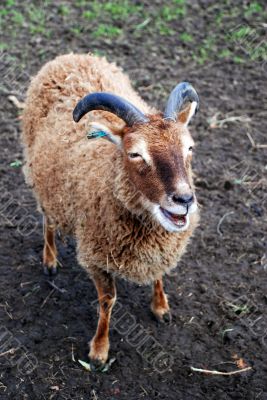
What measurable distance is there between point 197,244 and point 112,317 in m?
1.32

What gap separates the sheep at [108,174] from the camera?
12.4 feet

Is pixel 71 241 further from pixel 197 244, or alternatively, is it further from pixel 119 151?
pixel 119 151

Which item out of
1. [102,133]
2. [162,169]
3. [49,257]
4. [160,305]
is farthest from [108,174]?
[49,257]

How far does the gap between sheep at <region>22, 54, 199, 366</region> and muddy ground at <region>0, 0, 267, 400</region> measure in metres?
0.29

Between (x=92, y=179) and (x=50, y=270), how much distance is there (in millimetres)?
1555

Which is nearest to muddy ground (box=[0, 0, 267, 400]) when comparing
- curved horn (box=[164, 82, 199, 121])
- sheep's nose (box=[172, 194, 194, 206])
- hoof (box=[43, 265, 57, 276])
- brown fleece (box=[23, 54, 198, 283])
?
hoof (box=[43, 265, 57, 276])

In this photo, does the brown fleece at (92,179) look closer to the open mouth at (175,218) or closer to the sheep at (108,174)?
the sheep at (108,174)

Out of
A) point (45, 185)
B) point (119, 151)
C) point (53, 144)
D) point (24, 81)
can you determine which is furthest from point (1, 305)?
point (24, 81)

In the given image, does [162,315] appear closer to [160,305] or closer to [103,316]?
[160,305]

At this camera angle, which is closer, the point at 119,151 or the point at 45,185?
the point at 119,151

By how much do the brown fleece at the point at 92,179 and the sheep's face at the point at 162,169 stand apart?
0.05ft

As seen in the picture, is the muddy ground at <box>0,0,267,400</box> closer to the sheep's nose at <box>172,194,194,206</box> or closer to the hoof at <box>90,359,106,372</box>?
the hoof at <box>90,359,106,372</box>

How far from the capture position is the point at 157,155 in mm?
3721

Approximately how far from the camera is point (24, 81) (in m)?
8.00
